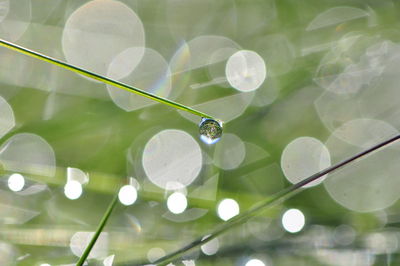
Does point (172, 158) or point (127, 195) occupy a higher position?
point (172, 158)

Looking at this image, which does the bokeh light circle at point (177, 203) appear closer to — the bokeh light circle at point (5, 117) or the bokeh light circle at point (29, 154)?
the bokeh light circle at point (29, 154)

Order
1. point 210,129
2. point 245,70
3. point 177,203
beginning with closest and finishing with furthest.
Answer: point 210,129, point 177,203, point 245,70

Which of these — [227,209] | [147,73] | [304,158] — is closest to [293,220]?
[227,209]

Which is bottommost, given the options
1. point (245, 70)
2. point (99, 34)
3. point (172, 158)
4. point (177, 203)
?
point (177, 203)

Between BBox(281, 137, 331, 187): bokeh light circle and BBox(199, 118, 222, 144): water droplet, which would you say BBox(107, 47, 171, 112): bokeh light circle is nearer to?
BBox(281, 137, 331, 187): bokeh light circle

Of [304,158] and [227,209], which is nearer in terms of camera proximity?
[227,209]

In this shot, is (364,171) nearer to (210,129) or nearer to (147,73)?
(210,129)

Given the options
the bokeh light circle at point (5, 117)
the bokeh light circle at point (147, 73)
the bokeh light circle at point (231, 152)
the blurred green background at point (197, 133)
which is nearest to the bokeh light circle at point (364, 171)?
the blurred green background at point (197, 133)

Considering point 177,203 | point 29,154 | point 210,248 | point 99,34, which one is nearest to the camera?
point 210,248

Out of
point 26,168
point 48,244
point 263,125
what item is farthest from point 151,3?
point 48,244
